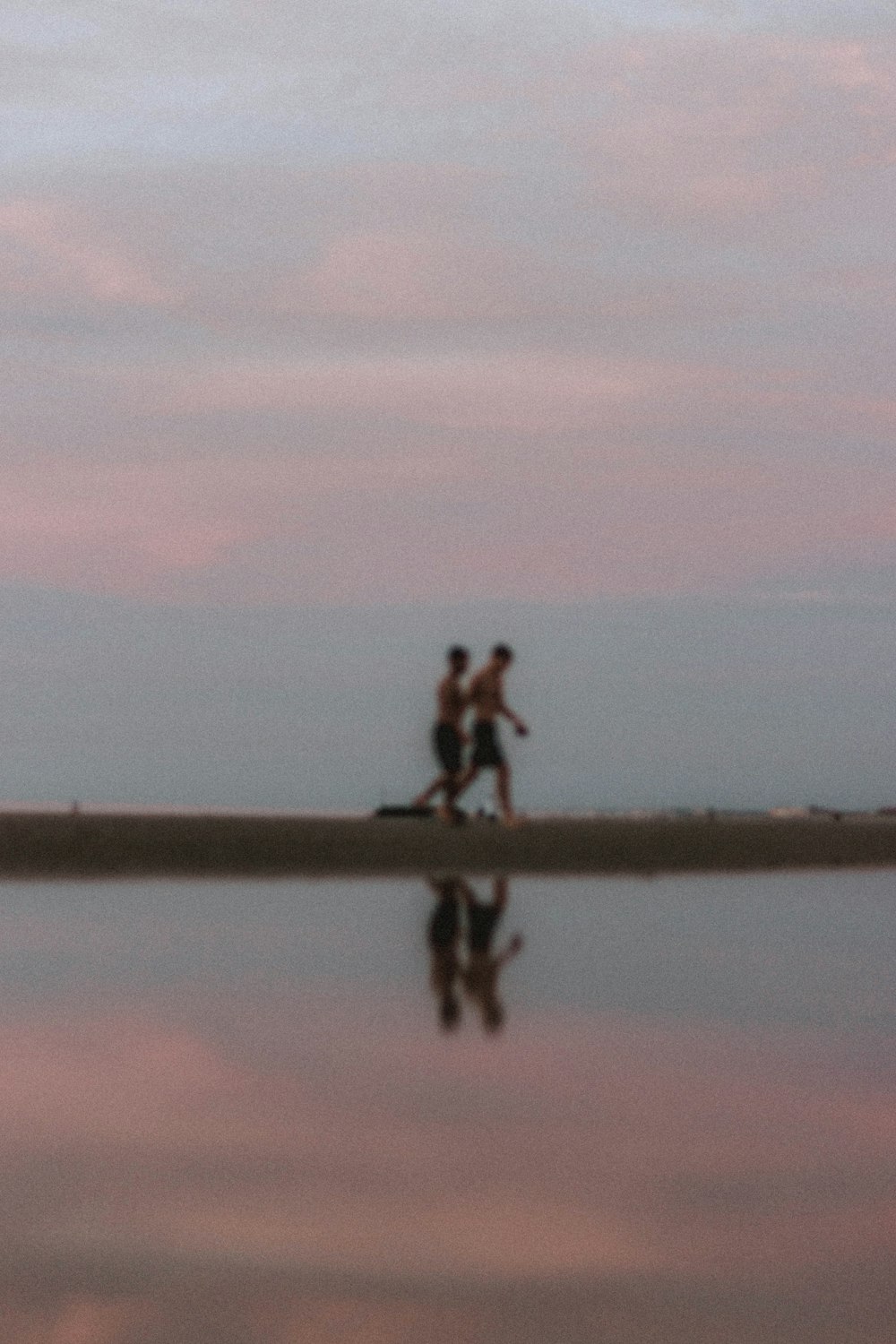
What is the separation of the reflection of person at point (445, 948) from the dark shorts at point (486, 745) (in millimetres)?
2540

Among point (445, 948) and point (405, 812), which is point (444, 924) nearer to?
point (445, 948)

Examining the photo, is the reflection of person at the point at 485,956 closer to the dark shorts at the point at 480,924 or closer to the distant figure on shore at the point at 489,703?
the dark shorts at the point at 480,924

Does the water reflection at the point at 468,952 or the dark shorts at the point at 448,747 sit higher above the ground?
the dark shorts at the point at 448,747

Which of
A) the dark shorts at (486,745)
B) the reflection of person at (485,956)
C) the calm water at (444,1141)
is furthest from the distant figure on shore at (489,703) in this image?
the calm water at (444,1141)

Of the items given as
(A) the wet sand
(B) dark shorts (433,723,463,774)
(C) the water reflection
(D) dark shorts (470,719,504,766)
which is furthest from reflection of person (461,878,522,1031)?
(B) dark shorts (433,723,463,774)

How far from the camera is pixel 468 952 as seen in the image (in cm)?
1277

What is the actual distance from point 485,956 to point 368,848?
26.3 ft

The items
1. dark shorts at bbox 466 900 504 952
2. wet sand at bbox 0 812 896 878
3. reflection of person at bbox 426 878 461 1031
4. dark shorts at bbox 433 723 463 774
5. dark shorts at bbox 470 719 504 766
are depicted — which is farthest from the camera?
dark shorts at bbox 433 723 463 774

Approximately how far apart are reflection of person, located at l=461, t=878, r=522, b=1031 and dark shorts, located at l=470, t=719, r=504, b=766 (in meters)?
3.41

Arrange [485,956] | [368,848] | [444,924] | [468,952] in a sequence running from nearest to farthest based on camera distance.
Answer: [485,956]
[468,952]
[444,924]
[368,848]

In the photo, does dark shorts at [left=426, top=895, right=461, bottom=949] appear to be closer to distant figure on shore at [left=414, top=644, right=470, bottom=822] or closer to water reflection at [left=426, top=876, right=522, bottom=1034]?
water reflection at [left=426, top=876, right=522, bottom=1034]

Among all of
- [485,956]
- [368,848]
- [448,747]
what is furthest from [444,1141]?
[448,747]

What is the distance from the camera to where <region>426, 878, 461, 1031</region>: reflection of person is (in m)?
10.4

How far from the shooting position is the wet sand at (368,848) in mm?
19750
